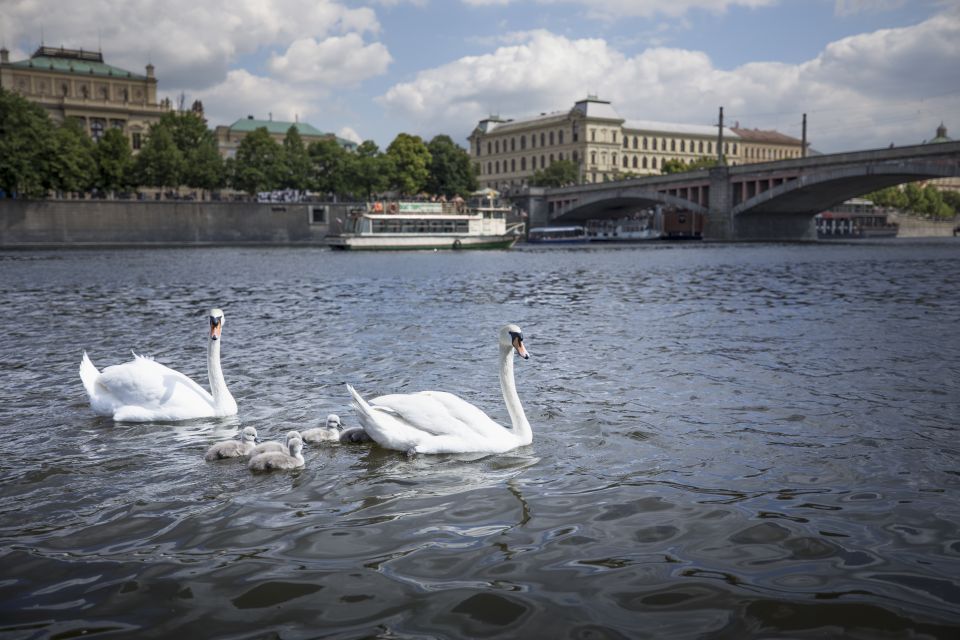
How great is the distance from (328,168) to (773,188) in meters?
48.7

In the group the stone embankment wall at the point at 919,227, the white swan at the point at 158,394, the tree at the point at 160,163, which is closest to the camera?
the white swan at the point at 158,394

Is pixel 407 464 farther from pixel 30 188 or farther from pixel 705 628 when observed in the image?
pixel 30 188

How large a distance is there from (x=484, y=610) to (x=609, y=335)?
446 inches

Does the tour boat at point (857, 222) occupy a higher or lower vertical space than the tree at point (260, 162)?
lower

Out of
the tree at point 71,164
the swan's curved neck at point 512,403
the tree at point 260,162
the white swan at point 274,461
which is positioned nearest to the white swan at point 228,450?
the white swan at point 274,461

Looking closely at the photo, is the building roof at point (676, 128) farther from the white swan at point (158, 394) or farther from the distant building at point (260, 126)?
the white swan at point (158, 394)

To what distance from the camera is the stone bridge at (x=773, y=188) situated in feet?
182

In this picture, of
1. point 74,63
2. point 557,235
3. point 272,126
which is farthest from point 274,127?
point 557,235

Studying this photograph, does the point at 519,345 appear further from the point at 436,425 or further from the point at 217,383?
the point at 217,383

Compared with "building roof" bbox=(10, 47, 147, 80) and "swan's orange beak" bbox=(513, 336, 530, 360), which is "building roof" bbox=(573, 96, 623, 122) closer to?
"building roof" bbox=(10, 47, 147, 80)

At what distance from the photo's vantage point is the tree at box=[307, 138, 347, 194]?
90812mm

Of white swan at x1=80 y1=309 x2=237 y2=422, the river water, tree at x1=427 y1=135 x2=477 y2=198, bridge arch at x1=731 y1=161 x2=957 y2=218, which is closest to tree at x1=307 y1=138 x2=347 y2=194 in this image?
tree at x1=427 y1=135 x2=477 y2=198

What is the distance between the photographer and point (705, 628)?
4.09 meters

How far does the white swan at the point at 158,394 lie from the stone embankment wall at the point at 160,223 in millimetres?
68618
